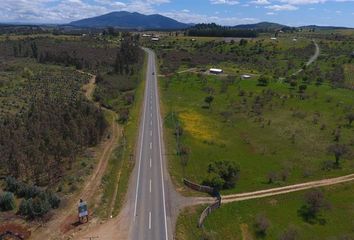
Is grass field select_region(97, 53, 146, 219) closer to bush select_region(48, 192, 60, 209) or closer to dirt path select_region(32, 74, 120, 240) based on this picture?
dirt path select_region(32, 74, 120, 240)

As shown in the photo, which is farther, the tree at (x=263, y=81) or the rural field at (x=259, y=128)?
the tree at (x=263, y=81)

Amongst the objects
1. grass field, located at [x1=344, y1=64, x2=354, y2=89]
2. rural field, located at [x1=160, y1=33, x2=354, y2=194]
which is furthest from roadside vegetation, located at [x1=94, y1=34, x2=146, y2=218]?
grass field, located at [x1=344, y1=64, x2=354, y2=89]

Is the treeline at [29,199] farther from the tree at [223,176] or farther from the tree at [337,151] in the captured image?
the tree at [337,151]

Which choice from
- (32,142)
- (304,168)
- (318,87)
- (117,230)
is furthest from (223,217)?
(318,87)

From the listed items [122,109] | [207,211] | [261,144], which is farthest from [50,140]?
[122,109]

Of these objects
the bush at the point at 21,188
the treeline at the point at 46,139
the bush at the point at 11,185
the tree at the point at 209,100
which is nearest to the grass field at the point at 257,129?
the tree at the point at 209,100

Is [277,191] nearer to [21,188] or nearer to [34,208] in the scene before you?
[34,208]

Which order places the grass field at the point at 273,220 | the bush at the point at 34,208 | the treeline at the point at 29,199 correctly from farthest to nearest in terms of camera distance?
the treeline at the point at 29,199 → the bush at the point at 34,208 → the grass field at the point at 273,220
